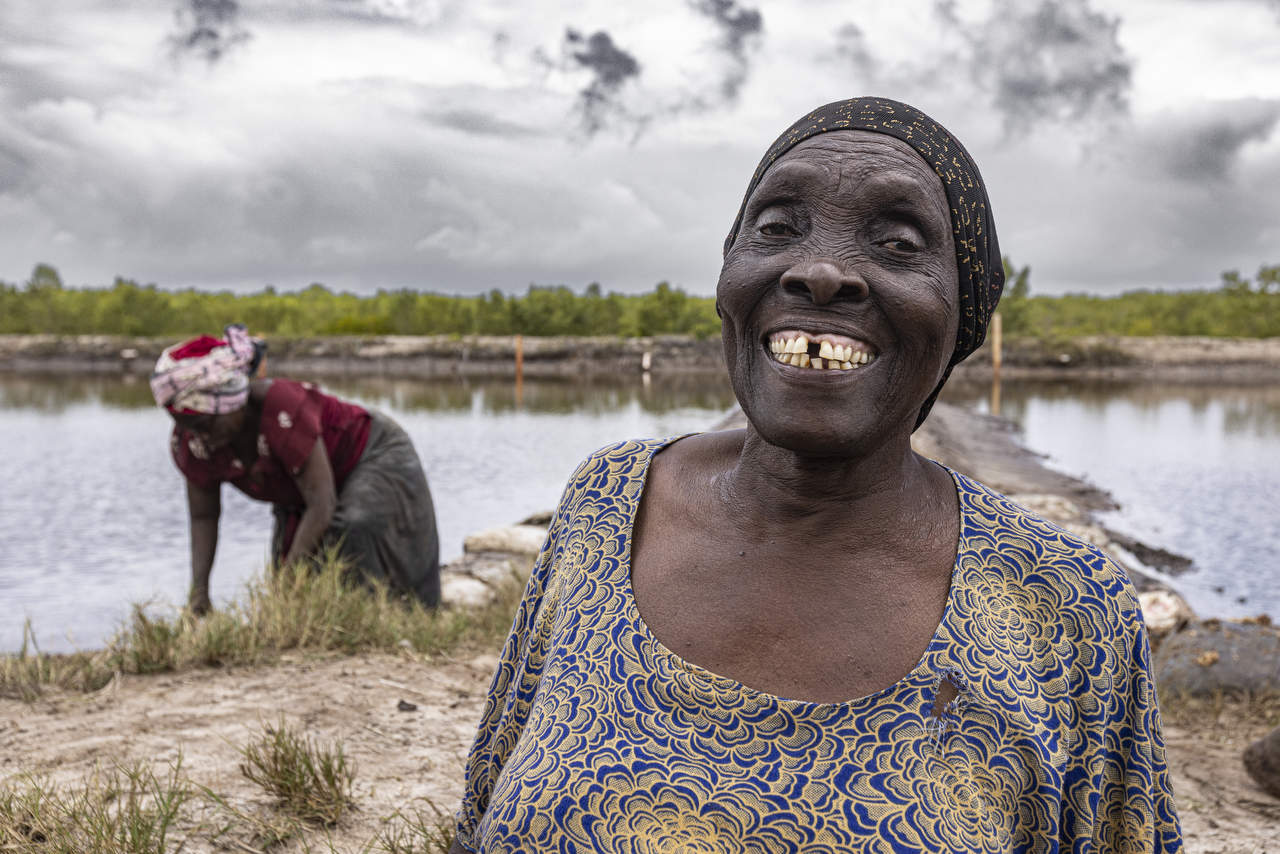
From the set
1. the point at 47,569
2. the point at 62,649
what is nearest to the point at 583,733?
the point at 62,649

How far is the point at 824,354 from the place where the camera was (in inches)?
51.9

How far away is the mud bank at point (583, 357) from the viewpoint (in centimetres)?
4325

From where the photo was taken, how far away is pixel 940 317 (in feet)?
4.46

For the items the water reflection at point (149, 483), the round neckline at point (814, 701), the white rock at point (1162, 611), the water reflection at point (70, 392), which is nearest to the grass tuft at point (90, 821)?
the round neckline at point (814, 701)

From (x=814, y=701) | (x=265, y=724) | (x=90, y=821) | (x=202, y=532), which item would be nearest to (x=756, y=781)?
(x=814, y=701)

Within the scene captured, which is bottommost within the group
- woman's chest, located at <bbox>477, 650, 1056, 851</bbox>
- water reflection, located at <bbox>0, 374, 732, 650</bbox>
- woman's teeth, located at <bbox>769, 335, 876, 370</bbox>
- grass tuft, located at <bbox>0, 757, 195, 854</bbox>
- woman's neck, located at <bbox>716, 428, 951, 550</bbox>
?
water reflection, located at <bbox>0, 374, 732, 650</bbox>

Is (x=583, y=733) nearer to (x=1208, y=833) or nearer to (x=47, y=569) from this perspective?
(x=1208, y=833)

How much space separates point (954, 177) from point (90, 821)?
2.14 metres

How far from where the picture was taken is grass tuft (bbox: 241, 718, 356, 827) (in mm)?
2596

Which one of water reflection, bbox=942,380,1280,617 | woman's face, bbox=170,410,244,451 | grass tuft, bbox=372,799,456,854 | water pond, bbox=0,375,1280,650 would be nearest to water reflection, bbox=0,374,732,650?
water pond, bbox=0,375,1280,650

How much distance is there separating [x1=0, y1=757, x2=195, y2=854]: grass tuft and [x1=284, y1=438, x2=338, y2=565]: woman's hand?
2483mm

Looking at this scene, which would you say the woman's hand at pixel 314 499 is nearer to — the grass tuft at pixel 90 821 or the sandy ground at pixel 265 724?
the sandy ground at pixel 265 724

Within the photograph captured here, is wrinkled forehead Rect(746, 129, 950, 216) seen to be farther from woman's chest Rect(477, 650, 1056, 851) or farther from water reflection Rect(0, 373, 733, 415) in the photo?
water reflection Rect(0, 373, 733, 415)

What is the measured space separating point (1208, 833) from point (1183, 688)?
1630 millimetres
